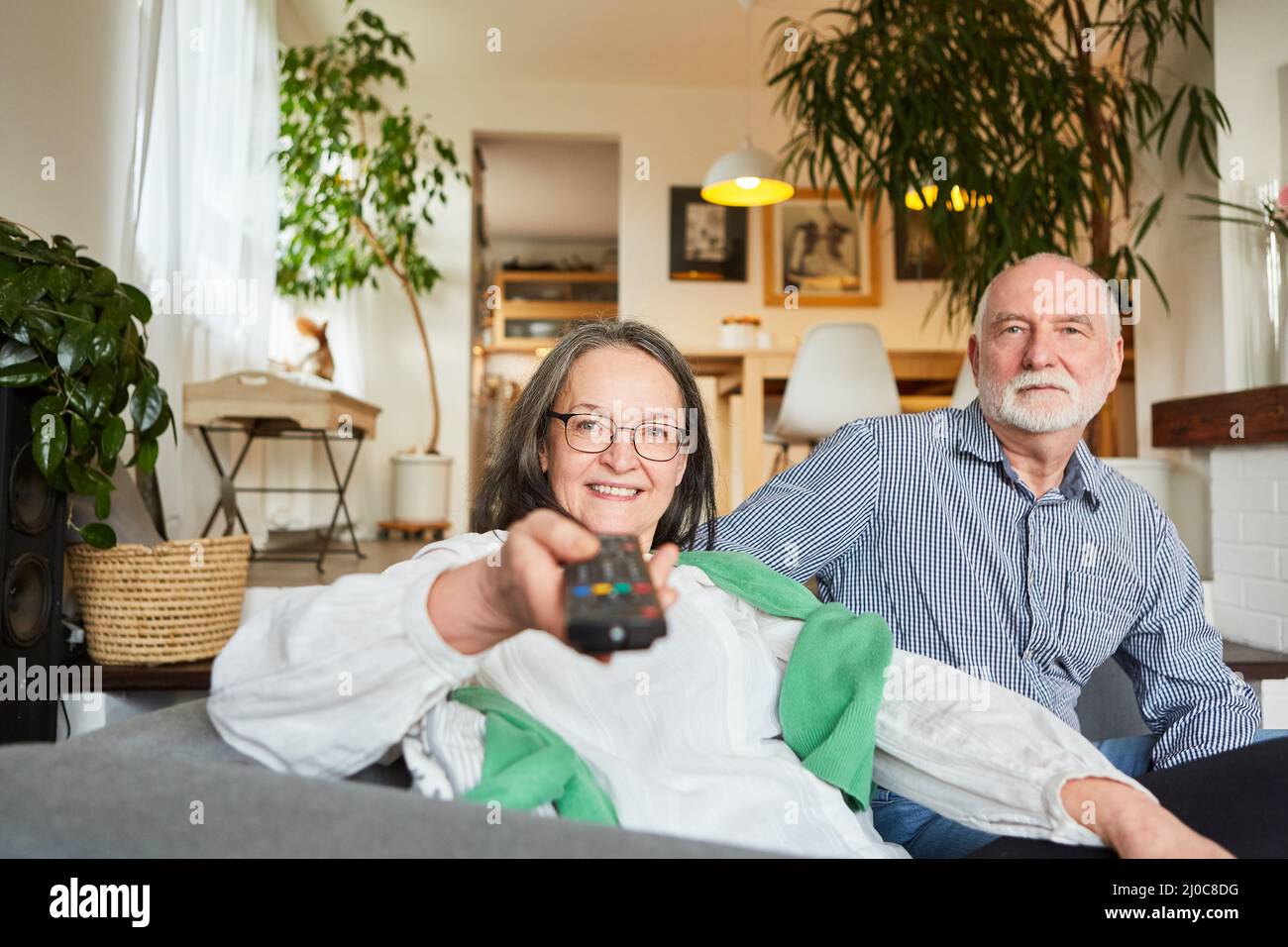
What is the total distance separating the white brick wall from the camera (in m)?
2.26

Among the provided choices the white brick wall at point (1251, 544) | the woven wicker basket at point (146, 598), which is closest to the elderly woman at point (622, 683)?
the woven wicker basket at point (146, 598)

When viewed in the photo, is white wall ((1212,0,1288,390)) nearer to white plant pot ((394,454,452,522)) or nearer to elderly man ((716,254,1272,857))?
elderly man ((716,254,1272,857))

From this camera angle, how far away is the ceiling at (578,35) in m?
4.99

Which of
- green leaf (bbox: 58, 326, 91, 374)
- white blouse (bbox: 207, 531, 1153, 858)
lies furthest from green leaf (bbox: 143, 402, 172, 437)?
white blouse (bbox: 207, 531, 1153, 858)

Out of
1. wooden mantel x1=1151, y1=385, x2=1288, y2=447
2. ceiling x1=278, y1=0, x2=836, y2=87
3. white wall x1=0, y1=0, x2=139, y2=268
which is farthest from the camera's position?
ceiling x1=278, y1=0, x2=836, y2=87

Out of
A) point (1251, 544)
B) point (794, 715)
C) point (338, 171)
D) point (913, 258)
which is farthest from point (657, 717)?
point (913, 258)

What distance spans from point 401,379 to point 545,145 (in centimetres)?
198

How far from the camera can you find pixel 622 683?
0.87 metres

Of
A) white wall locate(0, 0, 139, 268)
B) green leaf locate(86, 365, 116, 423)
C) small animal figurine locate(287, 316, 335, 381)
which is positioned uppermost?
white wall locate(0, 0, 139, 268)

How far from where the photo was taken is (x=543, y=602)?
563 millimetres

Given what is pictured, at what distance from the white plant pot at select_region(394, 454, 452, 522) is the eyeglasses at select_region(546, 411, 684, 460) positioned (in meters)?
4.20
